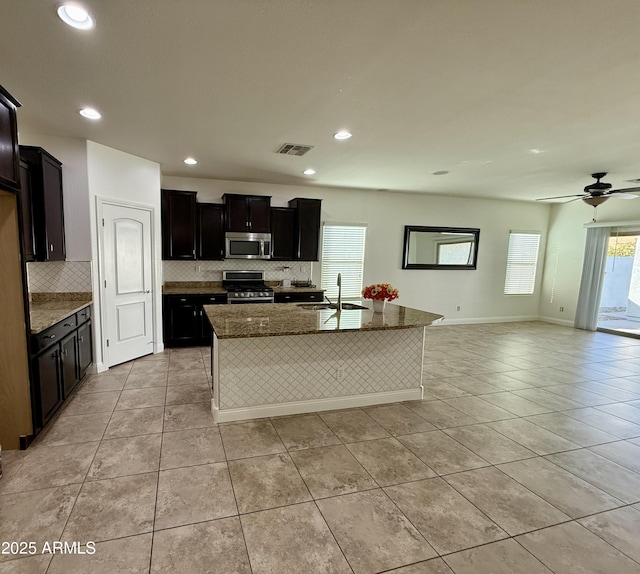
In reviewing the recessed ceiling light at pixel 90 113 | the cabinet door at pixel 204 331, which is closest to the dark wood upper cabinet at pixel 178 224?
the cabinet door at pixel 204 331

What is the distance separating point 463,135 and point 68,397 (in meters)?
4.60

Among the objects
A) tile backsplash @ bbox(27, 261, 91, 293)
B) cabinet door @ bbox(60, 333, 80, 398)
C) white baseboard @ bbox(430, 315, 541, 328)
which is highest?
tile backsplash @ bbox(27, 261, 91, 293)

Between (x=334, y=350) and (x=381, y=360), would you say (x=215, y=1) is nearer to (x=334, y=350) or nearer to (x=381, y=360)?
(x=334, y=350)

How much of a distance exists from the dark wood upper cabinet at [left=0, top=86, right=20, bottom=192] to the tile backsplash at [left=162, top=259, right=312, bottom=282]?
3.22m

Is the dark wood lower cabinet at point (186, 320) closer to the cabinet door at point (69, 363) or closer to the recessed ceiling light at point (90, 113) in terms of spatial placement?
the cabinet door at point (69, 363)

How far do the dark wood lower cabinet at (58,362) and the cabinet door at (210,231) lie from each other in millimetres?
1983

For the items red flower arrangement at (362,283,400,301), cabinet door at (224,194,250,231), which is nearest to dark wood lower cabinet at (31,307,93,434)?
cabinet door at (224,194,250,231)

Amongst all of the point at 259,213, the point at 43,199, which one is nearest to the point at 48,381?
the point at 43,199

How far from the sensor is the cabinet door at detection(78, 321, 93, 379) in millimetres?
3613

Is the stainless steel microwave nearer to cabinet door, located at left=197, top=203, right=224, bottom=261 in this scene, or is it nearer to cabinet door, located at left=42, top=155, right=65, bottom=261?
cabinet door, located at left=197, top=203, right=224, bottom=261

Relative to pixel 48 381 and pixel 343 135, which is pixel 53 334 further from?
pixel 343 135

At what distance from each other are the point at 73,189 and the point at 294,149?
2470 millimetres

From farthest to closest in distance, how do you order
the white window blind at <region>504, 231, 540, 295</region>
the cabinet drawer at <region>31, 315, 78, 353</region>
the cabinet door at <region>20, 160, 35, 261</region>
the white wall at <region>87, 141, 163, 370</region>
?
the white window blind at <region>504, 231, 540, 295</region> < the white wall at <region>87, 141, 163, 370</region> < the cabinet door at <region>20, 160, 35, 261</region> < the cabinet drawer at <region>31, 315, 78, 353</region>

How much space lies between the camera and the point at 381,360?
136 inches
